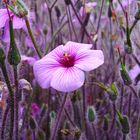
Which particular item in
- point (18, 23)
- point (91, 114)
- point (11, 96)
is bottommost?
point (91, 114)

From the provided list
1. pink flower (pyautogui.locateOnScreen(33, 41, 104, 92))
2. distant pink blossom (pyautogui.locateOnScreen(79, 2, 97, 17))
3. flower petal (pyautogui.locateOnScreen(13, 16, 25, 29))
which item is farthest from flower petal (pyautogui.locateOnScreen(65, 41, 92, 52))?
distant pink blossom (pyautogui.locateOnScreen(79, 2, 97, 17))

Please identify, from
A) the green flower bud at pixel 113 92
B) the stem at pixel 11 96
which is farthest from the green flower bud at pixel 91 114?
the stem at pixel 11 96

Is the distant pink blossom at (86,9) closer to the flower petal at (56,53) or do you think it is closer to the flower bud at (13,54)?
the flower petal at (56,53)

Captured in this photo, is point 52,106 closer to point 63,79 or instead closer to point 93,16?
point 63,79

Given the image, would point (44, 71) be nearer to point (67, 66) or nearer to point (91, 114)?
point (67, 66)

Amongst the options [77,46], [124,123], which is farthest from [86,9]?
[124,123]

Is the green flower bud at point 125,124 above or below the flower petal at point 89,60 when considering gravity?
below
